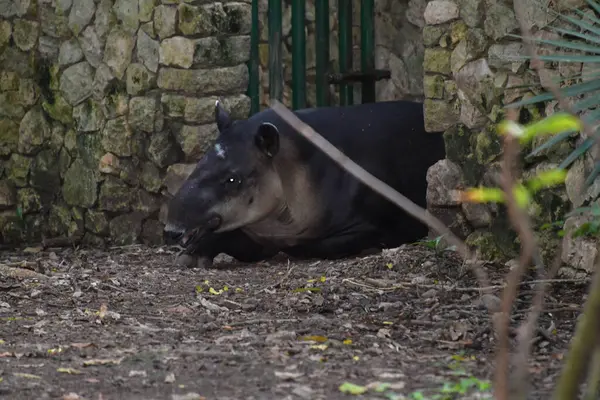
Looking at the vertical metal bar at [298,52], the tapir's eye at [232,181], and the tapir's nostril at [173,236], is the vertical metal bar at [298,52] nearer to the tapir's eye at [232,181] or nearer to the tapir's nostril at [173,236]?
the tapir's eye at [232,181]

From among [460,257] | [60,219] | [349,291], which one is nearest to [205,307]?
[349,291]

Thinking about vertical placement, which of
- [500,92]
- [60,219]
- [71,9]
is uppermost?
[71,9]

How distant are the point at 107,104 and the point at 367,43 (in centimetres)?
190

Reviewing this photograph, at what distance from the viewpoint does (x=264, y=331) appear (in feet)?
15.6

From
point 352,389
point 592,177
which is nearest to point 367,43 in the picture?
point 592,177

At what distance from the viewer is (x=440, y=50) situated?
6172 millimetres

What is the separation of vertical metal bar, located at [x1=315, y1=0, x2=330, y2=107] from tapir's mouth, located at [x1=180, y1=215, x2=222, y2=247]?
1819 millimetres

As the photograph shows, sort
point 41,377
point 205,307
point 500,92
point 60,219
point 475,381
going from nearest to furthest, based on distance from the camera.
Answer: point 475,381 < point 41,377 < point 205,307 < point 500,92 < point 60,219

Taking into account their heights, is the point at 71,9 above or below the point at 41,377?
above

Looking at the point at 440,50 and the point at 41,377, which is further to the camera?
the point at 440,50

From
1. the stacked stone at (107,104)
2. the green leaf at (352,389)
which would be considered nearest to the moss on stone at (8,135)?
the stacked stone at (107,104)

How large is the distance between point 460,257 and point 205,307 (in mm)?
1398

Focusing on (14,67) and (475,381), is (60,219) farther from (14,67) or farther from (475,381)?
(475,381)

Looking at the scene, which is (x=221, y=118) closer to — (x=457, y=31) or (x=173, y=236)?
(x=173, y=236)
